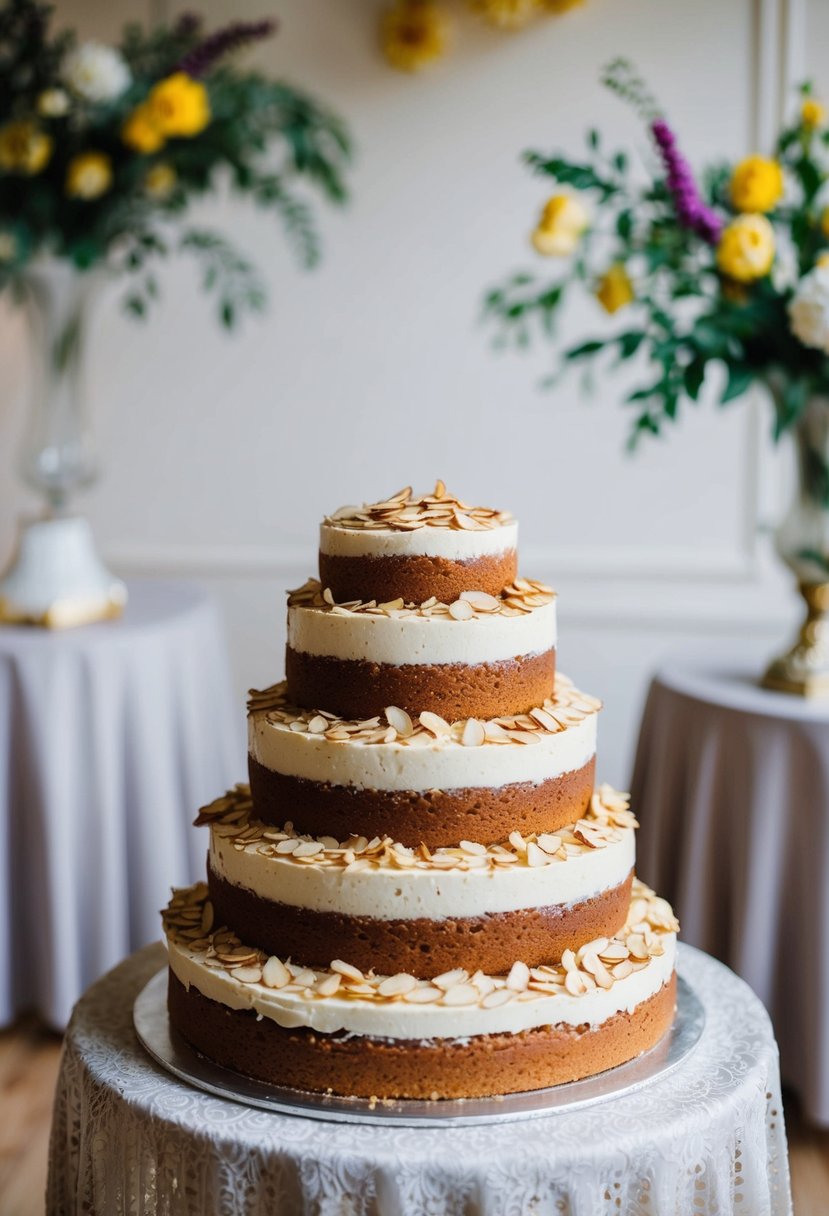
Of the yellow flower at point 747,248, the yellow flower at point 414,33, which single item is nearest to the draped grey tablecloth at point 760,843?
the yellow flower at point 747,248

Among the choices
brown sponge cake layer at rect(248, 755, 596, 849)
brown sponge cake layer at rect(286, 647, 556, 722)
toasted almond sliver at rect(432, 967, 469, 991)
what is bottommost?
toasted almond sliver at rect(432, 967, 469, 991)

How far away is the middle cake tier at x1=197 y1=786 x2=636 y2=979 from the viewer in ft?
4.63

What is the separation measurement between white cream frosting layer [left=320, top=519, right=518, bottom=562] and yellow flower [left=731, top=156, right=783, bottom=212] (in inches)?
49.9

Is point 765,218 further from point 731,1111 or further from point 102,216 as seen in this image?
point 731,1111

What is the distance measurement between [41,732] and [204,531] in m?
1.71

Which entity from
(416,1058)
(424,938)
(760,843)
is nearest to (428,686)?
(424,938)

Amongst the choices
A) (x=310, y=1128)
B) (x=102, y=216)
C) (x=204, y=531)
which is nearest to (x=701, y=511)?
(x=204, y=531)

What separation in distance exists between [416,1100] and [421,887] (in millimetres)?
222

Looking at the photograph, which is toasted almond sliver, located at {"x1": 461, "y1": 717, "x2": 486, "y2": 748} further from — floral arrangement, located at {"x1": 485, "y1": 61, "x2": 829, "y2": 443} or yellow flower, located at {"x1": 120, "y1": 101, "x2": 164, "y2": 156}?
yellow flower, located at {"x1": 120, "y1": 101, "x2": 164, "y2": 156}

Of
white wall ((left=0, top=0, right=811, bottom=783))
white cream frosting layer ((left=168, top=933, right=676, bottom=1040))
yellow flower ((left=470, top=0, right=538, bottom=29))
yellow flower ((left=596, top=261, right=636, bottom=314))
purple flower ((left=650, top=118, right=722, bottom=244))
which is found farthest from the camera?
white wall ((left=0, top=0, right=811, bottom=783))

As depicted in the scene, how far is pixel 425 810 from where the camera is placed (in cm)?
145

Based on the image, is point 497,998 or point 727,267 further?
point 727,267

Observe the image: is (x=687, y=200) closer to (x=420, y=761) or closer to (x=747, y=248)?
(x=747, y=248)

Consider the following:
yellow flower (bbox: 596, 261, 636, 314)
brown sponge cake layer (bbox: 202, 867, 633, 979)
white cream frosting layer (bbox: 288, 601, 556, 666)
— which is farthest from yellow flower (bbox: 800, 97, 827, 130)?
brown sponge cake layer (bbox: 202, 867, 633, 979)
